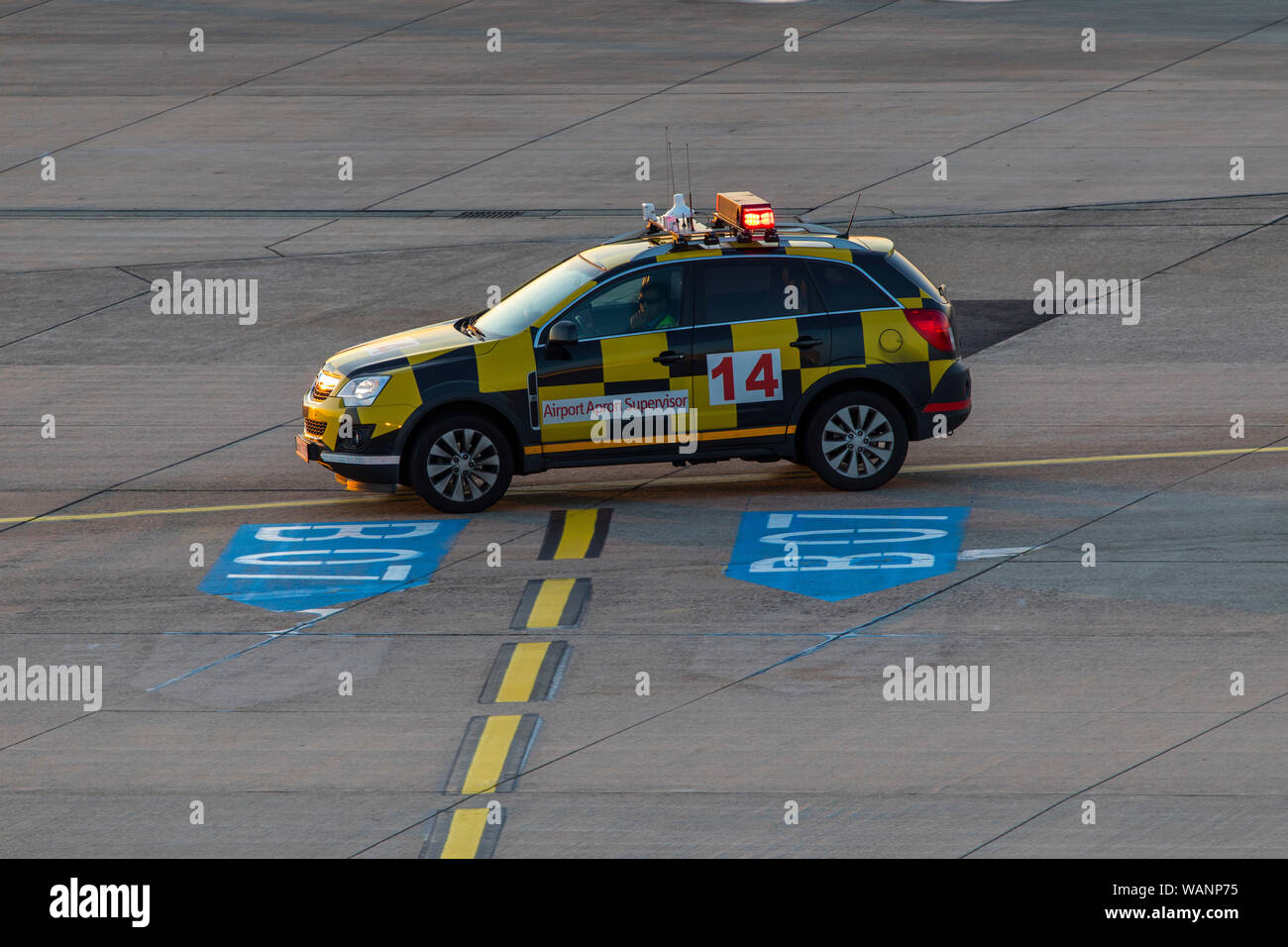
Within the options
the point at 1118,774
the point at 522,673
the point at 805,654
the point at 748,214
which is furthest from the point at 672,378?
the point at 1118,774

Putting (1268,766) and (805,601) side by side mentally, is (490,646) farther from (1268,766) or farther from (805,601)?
(1268,766)

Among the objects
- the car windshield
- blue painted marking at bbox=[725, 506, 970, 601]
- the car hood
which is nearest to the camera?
blue painted marking at bbox=[725, 506, 970, 601]

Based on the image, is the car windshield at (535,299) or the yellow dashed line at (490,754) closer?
the yellow dashed line at (490,754)

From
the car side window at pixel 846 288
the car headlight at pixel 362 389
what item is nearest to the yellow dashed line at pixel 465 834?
the car headlight at pixel 362 389

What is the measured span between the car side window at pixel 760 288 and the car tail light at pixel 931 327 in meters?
0.66

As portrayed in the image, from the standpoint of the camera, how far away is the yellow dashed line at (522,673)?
967 cm

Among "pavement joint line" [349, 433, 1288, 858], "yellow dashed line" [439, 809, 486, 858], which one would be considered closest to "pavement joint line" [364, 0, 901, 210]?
"pavement joint line" [349, 433, 1288, 858]

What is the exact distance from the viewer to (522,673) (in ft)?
32.7

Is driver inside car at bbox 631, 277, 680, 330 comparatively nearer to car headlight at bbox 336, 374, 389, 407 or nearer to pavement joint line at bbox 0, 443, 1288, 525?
pavement joint line at bbox 0, 443, 1288, 525

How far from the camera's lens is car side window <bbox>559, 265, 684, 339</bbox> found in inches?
498

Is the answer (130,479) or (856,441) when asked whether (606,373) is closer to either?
(856,441)

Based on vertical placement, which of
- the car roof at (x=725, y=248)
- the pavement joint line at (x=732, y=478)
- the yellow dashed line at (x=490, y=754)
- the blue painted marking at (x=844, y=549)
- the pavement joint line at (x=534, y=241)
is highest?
the pavement joint line at (x=534, y=241)

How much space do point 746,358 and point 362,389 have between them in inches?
103

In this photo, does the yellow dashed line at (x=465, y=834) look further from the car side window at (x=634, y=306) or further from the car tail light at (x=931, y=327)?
the car tail light at (x=931, y=327)
